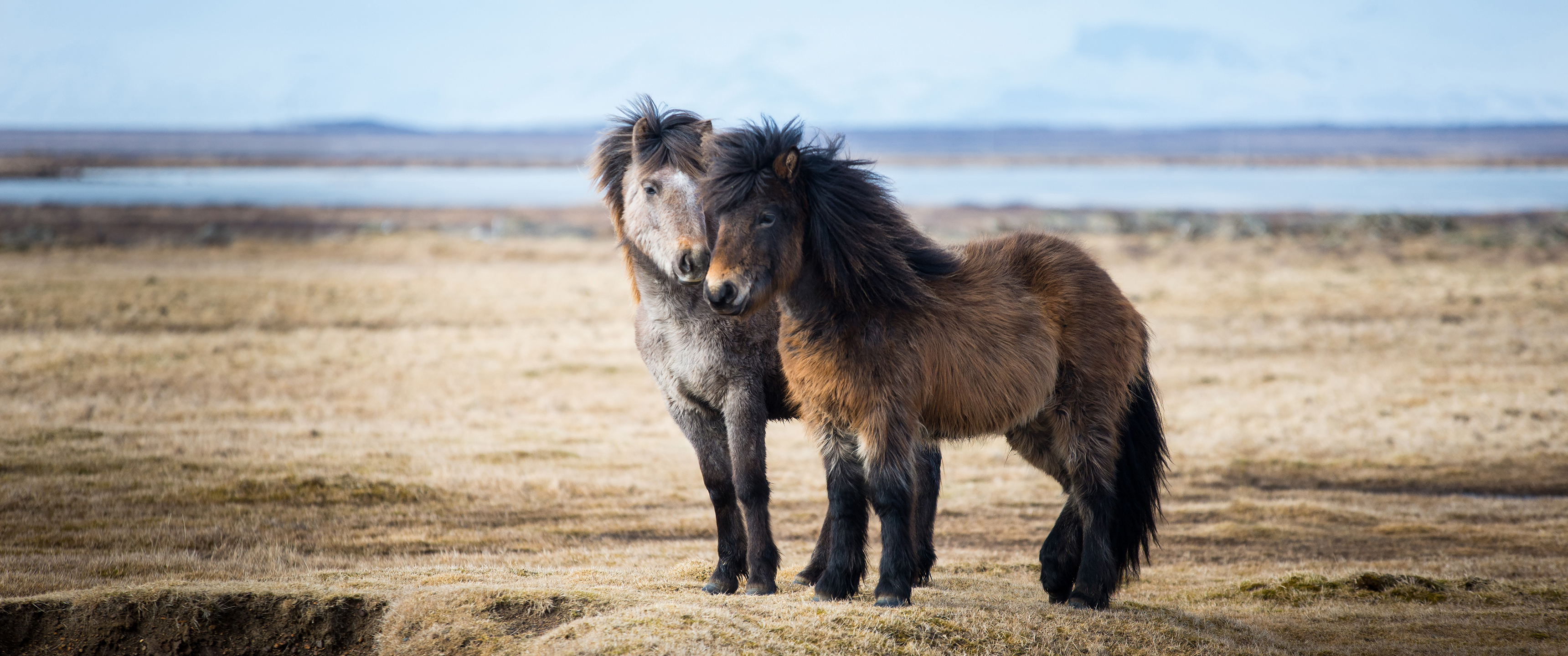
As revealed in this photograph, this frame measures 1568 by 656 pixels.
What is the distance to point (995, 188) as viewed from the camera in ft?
338

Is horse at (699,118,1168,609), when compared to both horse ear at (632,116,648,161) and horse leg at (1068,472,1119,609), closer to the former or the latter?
horse leg at (1068,472,1119,609)

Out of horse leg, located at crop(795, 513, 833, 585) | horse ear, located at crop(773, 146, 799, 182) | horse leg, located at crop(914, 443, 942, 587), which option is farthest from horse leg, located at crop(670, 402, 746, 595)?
horse ear, located at crop(773, 146, 799, 182)

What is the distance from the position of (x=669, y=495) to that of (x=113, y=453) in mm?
6372

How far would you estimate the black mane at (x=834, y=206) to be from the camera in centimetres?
583

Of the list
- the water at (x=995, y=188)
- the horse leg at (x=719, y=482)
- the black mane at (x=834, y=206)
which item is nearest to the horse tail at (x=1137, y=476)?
the black mane at (x=834, y=206)

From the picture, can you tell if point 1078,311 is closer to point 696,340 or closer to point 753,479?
point 753,479

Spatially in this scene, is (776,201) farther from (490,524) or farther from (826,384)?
(490,524)

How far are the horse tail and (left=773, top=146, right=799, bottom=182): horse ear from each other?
2.73m

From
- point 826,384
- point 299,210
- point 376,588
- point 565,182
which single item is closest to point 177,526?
point 376,588

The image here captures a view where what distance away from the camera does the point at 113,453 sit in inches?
494

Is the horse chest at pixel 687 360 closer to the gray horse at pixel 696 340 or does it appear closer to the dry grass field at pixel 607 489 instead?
the gray horse at pixel 696 340

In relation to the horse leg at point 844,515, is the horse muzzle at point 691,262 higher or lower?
higher

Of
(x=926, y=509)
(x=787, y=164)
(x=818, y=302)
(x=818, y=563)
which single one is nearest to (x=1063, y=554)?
(x=926, y=509)

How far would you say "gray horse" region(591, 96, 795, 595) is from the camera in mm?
6738
